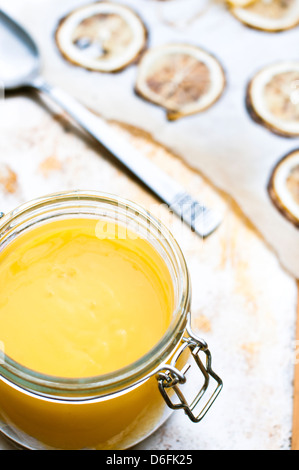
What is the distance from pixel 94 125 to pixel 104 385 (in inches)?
22.3

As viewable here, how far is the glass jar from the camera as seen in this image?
0.55 m

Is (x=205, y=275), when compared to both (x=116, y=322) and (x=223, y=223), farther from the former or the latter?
(x=116, y=322)

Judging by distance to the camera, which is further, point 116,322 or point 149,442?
point 149,442

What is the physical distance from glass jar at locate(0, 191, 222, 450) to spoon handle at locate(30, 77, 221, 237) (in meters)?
0.26

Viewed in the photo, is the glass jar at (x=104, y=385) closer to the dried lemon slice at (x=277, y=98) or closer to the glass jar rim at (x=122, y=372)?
the glass jar rim at (x=122, y=372)

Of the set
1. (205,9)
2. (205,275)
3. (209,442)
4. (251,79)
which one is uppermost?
(205,9)

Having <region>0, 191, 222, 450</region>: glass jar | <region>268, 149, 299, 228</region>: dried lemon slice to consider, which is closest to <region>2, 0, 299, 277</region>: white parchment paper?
<region>268, 149, 299, 228</region>: dried lemon slice

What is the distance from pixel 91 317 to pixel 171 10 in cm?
80

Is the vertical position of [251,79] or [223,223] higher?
[251,79]

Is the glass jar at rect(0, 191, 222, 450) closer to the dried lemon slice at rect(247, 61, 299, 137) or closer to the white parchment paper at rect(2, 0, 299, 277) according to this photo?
the white parchment paper at rect(2, 0, 299, 277)

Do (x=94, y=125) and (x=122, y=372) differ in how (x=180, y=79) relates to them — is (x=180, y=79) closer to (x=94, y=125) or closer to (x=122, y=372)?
(x=94, y=125)

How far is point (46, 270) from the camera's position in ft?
2.11
